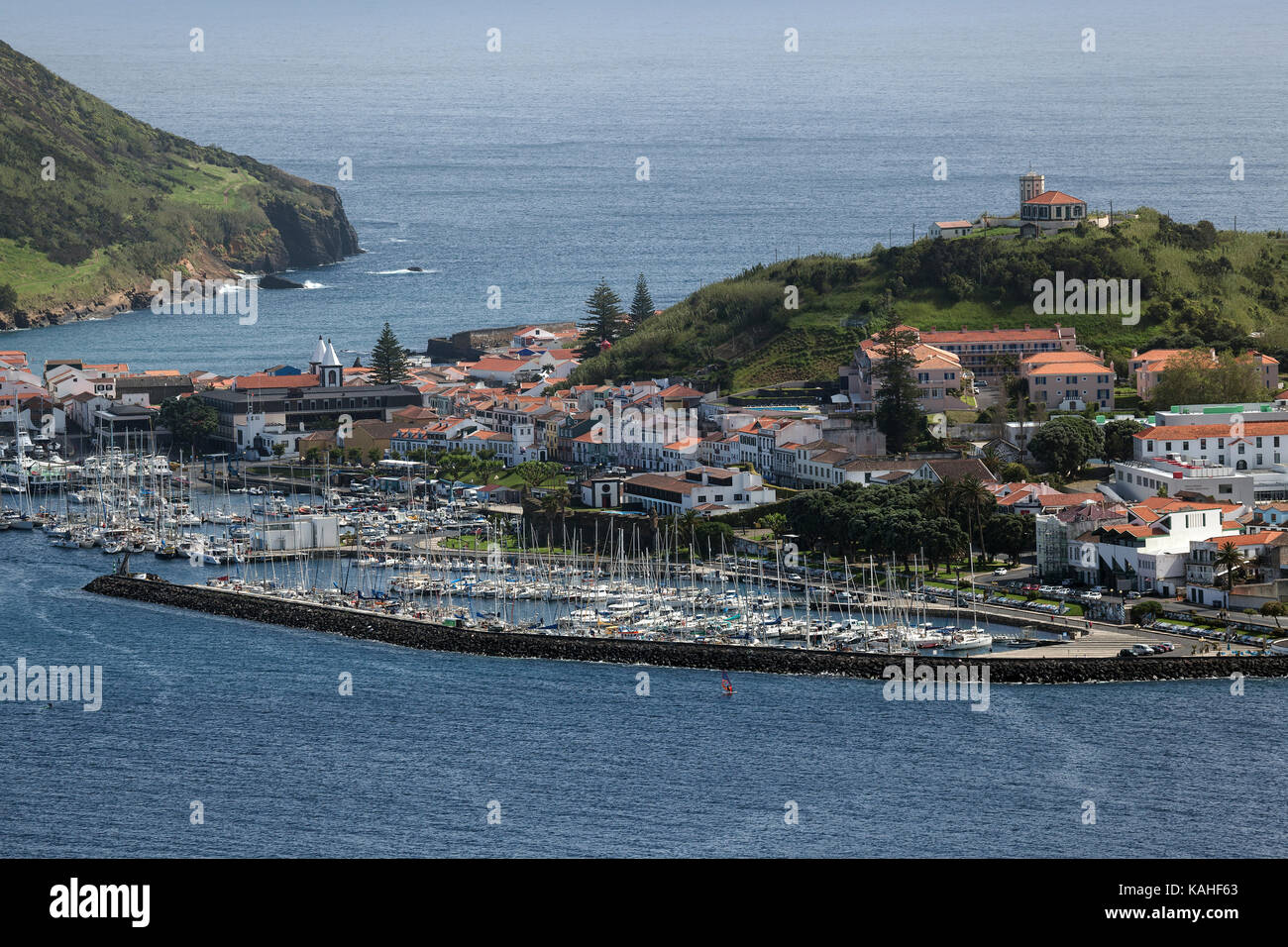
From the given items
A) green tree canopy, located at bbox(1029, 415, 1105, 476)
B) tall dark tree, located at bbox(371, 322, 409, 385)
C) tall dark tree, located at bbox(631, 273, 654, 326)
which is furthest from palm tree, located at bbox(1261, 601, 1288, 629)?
tall dark tree, located at bbox(631, 273, 654, 326)

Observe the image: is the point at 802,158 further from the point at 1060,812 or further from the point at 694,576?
the point at 1060,812

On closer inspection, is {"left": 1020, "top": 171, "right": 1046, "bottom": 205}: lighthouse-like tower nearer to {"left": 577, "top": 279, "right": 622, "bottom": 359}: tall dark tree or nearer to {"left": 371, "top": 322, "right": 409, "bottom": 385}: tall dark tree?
{"left": 577, "top": 279, "right": 622, "bottom": 359}: tall dark tree

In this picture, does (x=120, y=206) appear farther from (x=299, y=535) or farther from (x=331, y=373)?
(x=299, y=535)

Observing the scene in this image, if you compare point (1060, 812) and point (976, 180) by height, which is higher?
point (976, 180)

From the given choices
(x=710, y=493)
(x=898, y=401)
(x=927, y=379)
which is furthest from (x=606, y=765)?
(x=927, y=379)

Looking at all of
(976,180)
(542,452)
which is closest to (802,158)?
(976,180)

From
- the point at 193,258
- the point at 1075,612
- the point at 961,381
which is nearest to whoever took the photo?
the point at 1075,612

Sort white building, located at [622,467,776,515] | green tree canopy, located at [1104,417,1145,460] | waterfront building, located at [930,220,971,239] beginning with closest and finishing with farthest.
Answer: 1. white building, located at [622,467,776,515]
2. green tree canopy, located at [1104,417,1145,460]
3. waterfront building, located at [930,220,971,239]
